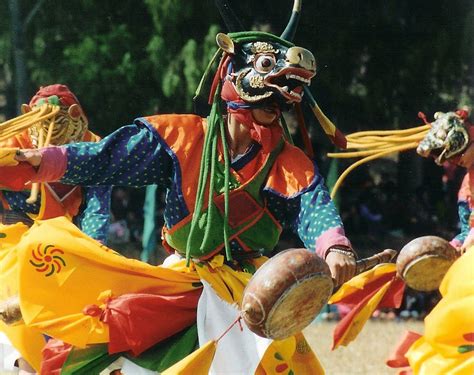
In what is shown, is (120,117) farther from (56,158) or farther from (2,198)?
(56,158)

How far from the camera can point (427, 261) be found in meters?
4.40

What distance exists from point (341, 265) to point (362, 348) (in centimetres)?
536

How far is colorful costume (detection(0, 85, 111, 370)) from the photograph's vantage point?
532 cm

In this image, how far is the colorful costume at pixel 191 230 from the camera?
4.18 meters

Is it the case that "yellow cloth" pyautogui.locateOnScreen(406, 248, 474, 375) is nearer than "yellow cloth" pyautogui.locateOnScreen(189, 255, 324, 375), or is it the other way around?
"yellow cloth" pyautogui.locateOnScreen(406, 248, 474, 375)

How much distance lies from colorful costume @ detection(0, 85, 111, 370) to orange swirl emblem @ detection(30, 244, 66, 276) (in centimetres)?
99

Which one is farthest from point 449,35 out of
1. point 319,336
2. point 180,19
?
point 319,336

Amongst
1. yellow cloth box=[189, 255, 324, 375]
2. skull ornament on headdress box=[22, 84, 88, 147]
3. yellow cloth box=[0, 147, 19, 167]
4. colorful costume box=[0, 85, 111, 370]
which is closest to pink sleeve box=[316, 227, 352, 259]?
yellow cloth box=[189, 255, 324, 375]

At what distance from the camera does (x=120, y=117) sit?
11.3m

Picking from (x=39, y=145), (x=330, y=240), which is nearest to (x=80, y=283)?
(x=330, y=240)

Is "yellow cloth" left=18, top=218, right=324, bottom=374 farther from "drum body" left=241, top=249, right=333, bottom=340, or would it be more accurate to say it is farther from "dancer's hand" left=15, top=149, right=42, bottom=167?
"drum body" left=241, top=249, right=333, bottom=340

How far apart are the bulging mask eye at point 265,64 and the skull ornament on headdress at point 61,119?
5.19 ft

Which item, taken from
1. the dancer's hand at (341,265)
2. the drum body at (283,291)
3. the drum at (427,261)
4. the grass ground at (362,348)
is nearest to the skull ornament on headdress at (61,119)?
the drum at (427,261)

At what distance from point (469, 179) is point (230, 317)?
2114 millimetres
